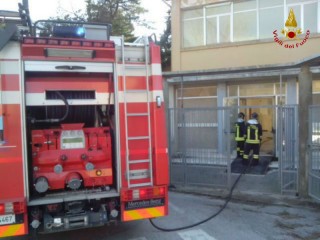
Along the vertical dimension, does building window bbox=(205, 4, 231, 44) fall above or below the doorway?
above

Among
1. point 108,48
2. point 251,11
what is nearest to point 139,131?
point 108,48

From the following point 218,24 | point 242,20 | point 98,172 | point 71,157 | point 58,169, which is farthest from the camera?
point 218,24

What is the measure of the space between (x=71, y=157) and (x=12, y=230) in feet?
3.82

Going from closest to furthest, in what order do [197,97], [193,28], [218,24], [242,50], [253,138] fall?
[253,138]
[242,50]
[218,24]
[193,28]
[197,97]

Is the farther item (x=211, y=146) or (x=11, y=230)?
(x=211, y=146)

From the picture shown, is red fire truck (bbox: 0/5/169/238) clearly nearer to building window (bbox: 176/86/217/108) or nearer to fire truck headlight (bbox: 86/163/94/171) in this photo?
fire truck headlight (bbox: 86/163/94/171)

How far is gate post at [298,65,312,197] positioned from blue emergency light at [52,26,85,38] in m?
4.60

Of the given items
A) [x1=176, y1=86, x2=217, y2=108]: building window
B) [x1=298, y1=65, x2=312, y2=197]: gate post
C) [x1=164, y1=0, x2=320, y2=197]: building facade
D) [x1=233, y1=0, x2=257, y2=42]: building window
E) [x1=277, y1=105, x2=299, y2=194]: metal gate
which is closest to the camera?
[x1=298, y1=65, x2=312, y2=197]: gate post

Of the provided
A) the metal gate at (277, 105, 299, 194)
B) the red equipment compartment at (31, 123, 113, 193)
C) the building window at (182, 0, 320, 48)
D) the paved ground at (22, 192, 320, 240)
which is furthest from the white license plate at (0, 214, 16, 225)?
the building window at (182, 0, 320, 48)

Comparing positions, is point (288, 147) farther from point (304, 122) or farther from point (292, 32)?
point (292, 32)

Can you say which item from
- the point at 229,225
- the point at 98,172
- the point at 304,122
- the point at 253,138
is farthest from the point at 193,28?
the point at 98,172

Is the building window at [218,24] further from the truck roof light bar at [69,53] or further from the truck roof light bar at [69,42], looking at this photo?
the truck roof light bar at [69,53]

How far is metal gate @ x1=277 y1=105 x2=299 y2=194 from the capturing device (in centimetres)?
816

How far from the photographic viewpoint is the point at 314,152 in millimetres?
7387
